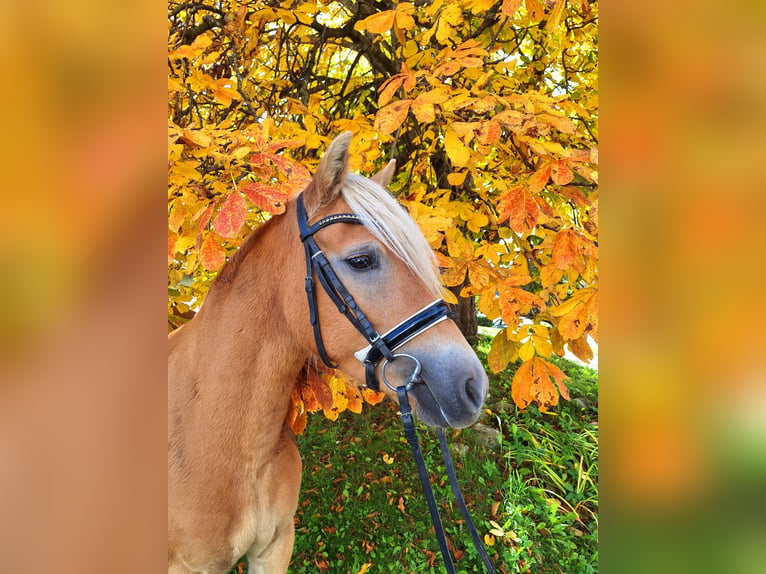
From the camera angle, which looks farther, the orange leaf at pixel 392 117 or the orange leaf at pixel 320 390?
the orange leaf at pixel 320 390

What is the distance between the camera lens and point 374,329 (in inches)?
66.2

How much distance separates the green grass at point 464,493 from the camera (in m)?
4.02

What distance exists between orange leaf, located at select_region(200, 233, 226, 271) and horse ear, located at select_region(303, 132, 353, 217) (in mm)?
356

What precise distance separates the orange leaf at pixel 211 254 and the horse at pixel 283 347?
0.73ft

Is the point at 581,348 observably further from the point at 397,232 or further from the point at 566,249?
the point at 397,232

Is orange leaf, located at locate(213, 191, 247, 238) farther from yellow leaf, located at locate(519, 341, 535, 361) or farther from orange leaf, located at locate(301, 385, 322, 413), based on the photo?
yellow leaf, located at locate(519, 341, 535, 361)

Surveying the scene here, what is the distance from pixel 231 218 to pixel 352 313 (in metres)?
0.52

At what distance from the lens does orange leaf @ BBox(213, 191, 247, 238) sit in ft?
5.03

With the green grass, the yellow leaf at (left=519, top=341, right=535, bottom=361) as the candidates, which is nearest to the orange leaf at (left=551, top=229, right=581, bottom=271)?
the yellow leaf at (left=519, top=341, right=535, bottom=361)

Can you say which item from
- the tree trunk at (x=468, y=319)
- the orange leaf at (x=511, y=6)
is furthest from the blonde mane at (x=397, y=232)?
the tree trunk at (x=468, y=319)
